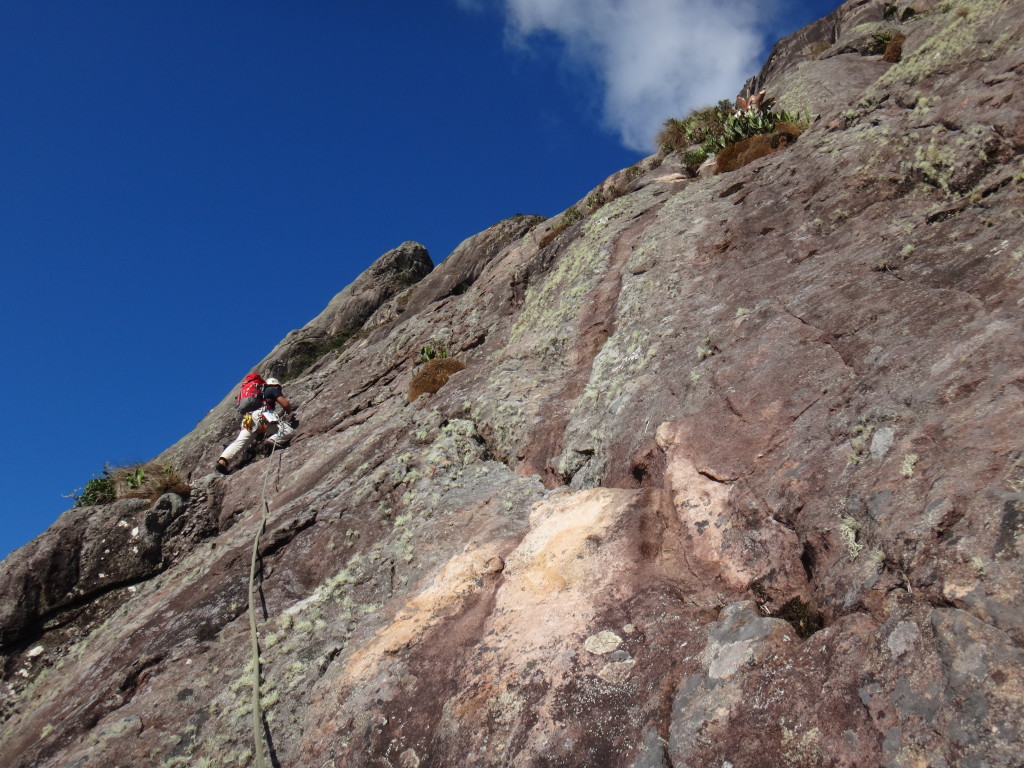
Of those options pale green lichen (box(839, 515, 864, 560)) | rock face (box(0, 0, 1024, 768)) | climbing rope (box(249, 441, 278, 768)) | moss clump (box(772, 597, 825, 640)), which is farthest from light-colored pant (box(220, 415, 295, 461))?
pale green lichen (box(839, 515, 864, 560))

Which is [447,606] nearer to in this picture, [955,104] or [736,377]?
[736,377]

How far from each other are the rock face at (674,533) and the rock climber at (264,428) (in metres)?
2.05

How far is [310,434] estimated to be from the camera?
594 inches

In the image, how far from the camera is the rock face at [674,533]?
12.9 ft

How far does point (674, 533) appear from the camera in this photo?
575 centimetres

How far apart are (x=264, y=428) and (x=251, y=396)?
1729mm

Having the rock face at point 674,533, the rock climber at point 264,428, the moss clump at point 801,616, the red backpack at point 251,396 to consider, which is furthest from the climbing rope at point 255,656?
the red backpack at point 251,396

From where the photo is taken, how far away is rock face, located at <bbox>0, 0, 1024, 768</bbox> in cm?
392

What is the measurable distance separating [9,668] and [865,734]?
1106cm

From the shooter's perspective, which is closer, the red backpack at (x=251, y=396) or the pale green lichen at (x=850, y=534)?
the pale green lichen at (x=850, y=534)

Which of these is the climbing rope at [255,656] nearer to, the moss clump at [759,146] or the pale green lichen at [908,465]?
the pale green lichen at [908,465]

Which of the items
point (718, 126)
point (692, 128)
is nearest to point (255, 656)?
point (718, 126)

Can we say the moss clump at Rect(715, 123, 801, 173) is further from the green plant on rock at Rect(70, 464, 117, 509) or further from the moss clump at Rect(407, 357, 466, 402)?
the green plant on rock at Rect(70, 464, 117, 509)

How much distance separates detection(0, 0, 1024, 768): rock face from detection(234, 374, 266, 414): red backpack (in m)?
4.34
